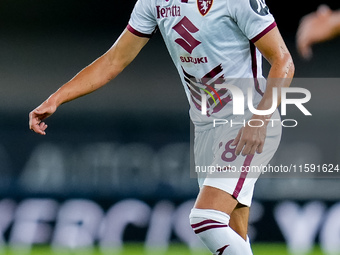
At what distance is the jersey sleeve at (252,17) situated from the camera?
10.6 ft

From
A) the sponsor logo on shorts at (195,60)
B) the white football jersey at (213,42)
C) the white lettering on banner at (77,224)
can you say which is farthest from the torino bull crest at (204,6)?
the white lettering on banner at (77,224)

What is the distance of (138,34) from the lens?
12.3 ft

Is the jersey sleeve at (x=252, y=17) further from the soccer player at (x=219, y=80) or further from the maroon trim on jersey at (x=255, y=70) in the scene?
the maroon trim on jersey at (x=255, y=70)

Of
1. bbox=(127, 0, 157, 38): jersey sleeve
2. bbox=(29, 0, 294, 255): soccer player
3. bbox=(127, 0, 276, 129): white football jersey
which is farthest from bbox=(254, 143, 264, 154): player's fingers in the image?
bbox=(127, 0, 157, 38): jersey sleeve

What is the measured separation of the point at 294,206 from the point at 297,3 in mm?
1721

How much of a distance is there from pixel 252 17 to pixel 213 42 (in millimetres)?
255

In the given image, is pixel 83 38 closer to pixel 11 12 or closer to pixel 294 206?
pixel 11 12

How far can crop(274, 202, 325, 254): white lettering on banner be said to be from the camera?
5.77m

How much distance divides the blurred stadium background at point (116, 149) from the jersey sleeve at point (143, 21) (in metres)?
2.32

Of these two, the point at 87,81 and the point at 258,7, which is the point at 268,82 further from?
the point at 87,81

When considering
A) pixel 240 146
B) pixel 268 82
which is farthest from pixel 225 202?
pixel 268 82

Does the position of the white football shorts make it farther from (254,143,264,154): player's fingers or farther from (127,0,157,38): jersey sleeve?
(127,0,157,38): jersey sleeve

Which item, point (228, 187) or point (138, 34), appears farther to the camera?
point (138, 34)

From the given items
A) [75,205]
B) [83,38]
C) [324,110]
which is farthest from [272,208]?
[83,38]
